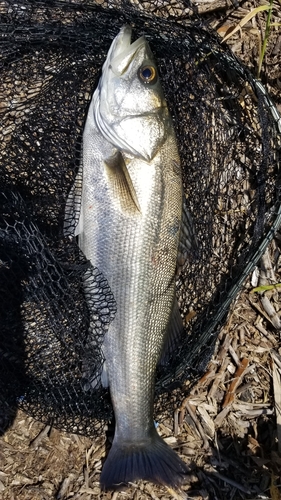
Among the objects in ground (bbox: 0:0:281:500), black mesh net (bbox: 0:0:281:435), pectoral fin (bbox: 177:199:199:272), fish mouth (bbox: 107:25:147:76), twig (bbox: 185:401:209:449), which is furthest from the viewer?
twig (bbox: 185:401:209:449)

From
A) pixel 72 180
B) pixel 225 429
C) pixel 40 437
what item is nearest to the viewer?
pixel 72 180

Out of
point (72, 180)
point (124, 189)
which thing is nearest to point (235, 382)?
point (124, 189)

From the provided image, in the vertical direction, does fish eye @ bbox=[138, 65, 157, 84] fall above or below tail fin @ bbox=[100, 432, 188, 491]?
above

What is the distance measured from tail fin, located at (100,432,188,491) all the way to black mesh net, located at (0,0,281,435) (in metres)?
0.25

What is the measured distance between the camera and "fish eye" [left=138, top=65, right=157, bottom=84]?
278 cm

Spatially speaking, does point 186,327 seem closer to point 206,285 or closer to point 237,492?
point 206,285

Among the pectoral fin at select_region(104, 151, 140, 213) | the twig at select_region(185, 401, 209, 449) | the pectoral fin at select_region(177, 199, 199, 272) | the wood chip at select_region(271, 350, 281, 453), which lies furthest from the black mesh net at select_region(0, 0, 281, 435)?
the wood chip at select_region(271, 350, 281, 453)

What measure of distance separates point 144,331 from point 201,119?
1323mm

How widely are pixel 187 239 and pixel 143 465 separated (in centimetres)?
129

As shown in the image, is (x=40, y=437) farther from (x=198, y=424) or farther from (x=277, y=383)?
(x=277, y=383)

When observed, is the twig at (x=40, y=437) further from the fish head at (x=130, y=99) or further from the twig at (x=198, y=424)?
the fish head at (x=130, y=99)

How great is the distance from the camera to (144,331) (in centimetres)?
277

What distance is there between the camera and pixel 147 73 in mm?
2785

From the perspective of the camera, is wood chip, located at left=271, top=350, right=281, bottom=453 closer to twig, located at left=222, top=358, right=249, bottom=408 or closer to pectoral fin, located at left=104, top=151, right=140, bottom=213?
twig, located at left=222, top=358, right=249, bottom=408
